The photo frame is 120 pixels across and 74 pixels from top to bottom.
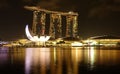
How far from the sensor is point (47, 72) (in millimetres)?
42531

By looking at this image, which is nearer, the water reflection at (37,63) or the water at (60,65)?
the water at (60,65)

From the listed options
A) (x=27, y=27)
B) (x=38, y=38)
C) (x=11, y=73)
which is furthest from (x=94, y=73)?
(x=38, y=38)

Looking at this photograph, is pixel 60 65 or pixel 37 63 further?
pixel 37 63

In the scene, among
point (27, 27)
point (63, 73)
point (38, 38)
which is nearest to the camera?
point (63, 73)

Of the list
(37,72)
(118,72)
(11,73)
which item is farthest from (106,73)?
(11,73)

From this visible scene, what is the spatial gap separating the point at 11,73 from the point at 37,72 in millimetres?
2978

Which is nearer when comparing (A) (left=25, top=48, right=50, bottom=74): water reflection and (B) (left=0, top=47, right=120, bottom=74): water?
(B) (left=0, top=47, right=120, bottom=74): water

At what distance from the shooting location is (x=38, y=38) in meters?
196

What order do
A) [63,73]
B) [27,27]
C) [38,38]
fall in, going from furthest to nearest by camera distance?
[38,38], [27,27], [63,73]

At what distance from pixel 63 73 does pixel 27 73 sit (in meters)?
4.20

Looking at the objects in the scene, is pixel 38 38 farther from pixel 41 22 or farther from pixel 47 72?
pixel 47 72

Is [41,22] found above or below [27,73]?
above

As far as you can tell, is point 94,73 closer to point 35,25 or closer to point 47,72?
point 47,72

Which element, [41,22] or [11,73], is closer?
[11,73]
